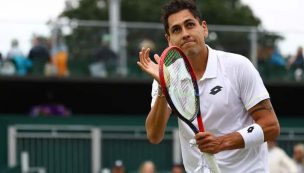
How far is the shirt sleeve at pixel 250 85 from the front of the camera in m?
7.16

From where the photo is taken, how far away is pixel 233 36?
24219 millimetres

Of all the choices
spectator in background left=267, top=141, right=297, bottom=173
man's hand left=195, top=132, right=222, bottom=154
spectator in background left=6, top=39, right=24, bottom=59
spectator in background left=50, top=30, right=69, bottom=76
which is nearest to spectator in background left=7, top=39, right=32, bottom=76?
spectator in background left=6, top=39, right=24, bottom=59

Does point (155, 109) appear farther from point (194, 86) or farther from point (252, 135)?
point (252, 135)

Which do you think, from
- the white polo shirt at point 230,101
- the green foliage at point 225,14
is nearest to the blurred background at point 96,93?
the white polo shirt at point 230,101

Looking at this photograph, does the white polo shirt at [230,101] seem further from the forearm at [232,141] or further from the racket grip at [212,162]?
the racket grip at [212,162]

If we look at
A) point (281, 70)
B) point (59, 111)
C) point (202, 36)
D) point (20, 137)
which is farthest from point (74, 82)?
point (202, 36)

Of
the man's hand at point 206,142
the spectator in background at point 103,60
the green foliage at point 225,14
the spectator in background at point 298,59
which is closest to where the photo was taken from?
the man's hand at point 206,142

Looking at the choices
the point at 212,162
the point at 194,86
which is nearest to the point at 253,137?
the point at 212,162

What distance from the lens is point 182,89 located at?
7219 mm

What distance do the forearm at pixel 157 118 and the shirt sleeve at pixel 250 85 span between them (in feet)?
1.75

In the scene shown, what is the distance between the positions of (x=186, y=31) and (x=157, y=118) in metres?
0.62

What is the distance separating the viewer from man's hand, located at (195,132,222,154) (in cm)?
688

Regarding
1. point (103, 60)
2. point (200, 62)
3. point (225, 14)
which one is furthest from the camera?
point (225, 14)

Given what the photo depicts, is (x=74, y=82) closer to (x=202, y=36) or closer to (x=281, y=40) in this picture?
(x=281, y=40)
